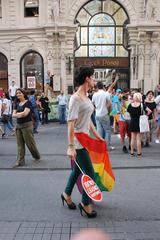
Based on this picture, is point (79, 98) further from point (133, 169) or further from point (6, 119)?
point (6, 119)

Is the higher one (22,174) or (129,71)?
(129,71)

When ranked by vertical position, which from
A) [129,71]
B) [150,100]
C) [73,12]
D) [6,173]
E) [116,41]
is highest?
[73,12]

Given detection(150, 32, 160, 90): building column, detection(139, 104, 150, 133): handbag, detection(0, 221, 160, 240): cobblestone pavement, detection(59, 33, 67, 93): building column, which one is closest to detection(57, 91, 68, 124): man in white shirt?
detection(59, 33, 67, 93): building column

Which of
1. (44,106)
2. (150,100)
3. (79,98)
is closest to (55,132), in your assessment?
(44,106)

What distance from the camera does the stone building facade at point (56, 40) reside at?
77.7 feet

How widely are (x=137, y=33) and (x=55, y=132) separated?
12.3 m

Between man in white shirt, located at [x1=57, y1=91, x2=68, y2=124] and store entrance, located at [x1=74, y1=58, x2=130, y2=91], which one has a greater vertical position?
store entrance, located at [x1=74, y1=58, x2=130, y2=91]

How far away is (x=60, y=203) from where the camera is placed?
5.50 metres

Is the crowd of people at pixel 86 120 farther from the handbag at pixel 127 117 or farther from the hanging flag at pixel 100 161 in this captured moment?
the hanging flag at pixel 100 161

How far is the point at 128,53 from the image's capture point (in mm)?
25109

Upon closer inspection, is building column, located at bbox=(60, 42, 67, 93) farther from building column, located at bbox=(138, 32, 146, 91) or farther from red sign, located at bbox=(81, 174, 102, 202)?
red sign, located at bbox=(81, 174, 102, 202)

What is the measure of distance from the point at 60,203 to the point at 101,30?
21204mm

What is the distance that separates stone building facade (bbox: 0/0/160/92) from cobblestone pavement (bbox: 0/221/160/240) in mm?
19235

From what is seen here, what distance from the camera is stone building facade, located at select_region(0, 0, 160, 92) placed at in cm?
2369
